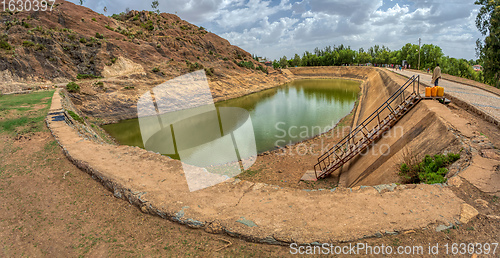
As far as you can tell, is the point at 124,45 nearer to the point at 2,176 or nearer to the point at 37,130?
the point at 37,130

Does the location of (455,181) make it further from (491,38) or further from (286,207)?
(491,38)

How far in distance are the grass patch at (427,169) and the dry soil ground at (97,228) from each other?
73cm

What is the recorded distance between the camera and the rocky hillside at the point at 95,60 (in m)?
27.9

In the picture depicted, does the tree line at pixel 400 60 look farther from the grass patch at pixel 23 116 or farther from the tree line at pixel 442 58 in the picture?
the grass patch at pixel 23 116

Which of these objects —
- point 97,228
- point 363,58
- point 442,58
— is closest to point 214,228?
point 97,228

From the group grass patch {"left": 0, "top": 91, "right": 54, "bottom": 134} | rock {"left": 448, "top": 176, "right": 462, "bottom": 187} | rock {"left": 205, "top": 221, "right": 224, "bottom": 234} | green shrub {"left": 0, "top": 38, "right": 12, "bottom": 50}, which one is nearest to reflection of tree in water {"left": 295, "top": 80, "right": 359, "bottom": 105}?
rock {"left": 448, "top": 176, "right": 462, "bottom": 187}

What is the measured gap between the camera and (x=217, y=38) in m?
72.3

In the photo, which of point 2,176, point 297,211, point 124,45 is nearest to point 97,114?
Answer: point 124,45

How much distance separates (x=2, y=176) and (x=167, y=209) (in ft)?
21.9

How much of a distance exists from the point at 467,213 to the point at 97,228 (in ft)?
27.7

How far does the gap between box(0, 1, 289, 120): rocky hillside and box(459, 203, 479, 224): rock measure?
33.1 meters

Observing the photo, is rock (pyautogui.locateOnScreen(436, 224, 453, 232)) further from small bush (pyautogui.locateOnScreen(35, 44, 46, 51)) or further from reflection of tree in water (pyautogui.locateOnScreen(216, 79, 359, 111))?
small bush (pyautogui.locateOnScreen(35, 44, 46, 51))

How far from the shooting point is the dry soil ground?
453cm

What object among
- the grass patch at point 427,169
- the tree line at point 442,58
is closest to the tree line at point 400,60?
the tree line at point 442,58
